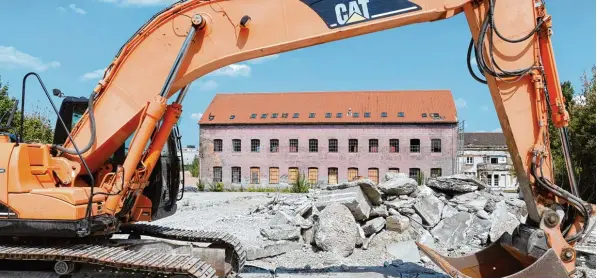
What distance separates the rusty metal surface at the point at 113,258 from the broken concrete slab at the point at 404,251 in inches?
170

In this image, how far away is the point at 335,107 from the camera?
40094mm

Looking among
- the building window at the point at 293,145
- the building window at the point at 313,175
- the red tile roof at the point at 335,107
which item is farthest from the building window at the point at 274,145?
the building window at the point at 313,175

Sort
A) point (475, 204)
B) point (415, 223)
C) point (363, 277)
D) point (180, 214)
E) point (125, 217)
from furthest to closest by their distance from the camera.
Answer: point (180, 214) < point (475, 204) < point (415, 223) < point (363, 277) < point (125, 217)

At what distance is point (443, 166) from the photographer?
37.9m

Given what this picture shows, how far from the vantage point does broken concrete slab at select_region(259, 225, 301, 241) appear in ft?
29.8

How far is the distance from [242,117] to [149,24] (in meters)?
35.5

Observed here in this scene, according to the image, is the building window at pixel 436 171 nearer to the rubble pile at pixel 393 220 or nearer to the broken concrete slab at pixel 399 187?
the rubble pile at pixel 393 220

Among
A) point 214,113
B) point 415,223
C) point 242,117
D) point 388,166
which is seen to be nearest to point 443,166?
point 388,166

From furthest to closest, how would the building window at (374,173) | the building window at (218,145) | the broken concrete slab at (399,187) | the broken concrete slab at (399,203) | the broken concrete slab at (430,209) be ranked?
the building window at (218,145), the building window at (374,173), the broken concrete slab at (399,187), the broken concrete slab at (399,203), the broken concrete slab at (430,209)

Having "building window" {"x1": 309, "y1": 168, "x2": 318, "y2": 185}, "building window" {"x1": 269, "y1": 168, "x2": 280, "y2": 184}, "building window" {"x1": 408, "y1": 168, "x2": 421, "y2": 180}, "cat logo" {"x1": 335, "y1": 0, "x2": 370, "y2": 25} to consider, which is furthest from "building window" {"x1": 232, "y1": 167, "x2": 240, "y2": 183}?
"cat logo" {"x1": 335, "y1": 0, "x2": 370, "y2": 25}

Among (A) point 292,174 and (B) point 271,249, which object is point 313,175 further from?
(B) point 271,249

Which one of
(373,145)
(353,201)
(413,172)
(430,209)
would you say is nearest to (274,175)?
(373,145)

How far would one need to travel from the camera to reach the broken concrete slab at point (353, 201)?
9445mm

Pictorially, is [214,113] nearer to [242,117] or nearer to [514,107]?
[242,117]
